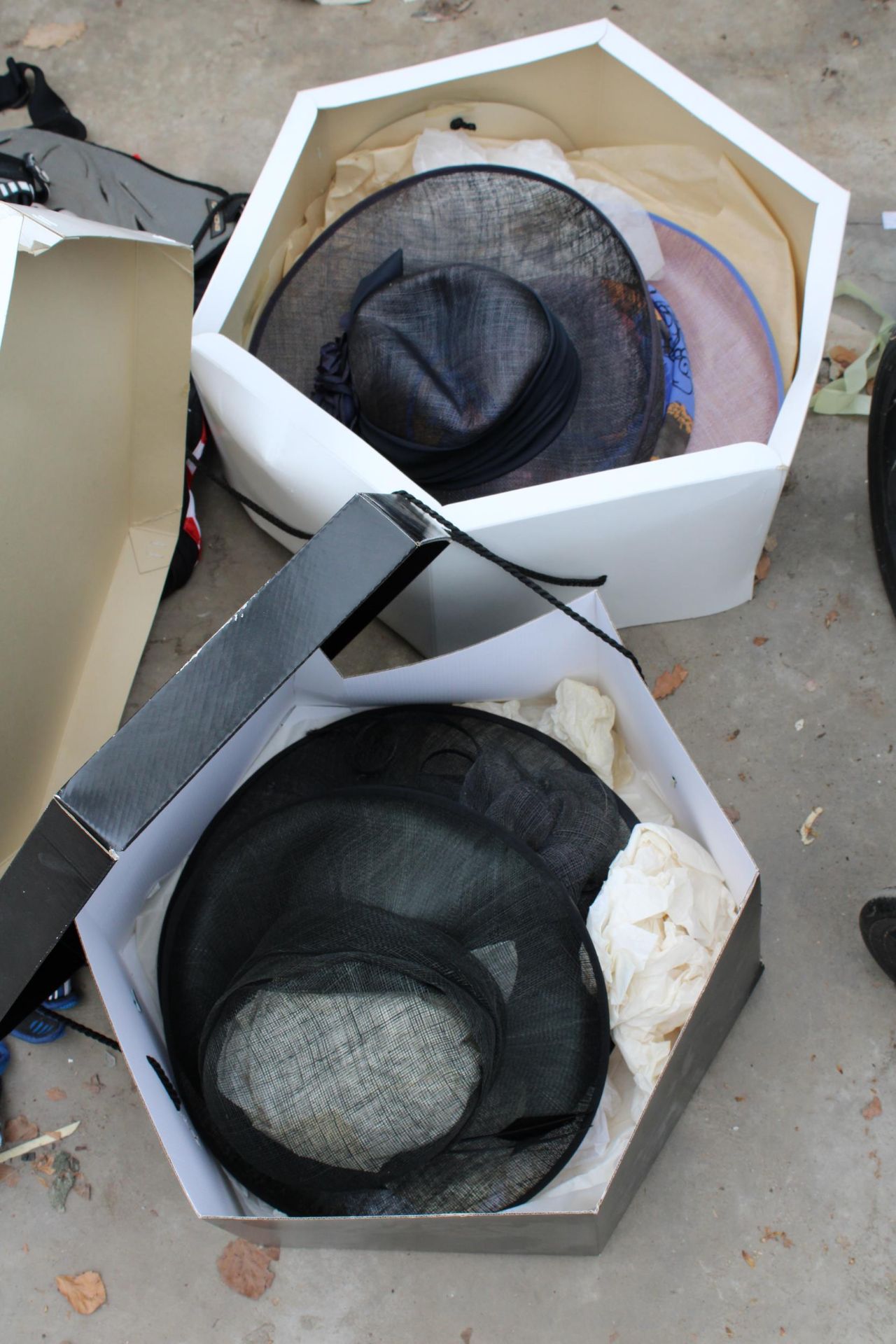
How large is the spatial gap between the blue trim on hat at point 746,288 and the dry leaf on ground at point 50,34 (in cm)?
149

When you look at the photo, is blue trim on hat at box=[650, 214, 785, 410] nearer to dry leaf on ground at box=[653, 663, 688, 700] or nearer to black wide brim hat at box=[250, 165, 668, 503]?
black wide brim hat at box=[250, 165, 668, 503]

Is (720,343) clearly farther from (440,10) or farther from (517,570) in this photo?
(440,10)

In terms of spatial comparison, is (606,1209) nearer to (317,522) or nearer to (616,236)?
(317,522)

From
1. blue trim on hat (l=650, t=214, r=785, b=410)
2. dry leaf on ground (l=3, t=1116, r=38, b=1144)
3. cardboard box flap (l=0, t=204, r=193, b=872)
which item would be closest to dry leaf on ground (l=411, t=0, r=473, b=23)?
blue trim on hat (l=650, t=214, r=785, b=410)

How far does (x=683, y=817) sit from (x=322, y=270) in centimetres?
106

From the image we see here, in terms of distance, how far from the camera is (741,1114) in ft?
4.99

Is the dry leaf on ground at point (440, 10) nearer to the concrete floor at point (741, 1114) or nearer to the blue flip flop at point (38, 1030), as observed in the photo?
the concrete floor at point (741, 1114)

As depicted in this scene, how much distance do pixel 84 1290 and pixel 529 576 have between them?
3.87 feet

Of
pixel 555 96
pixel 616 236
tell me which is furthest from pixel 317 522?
pixel 555 96

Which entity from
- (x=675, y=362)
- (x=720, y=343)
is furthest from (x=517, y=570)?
(x=720, y=343)

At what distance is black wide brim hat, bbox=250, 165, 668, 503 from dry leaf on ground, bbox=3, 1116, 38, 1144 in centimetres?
111

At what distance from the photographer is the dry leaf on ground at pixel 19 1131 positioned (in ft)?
5.27

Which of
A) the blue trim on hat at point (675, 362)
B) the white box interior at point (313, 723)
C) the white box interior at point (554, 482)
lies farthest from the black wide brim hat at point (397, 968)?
the blue trim on hat at point (675, 362)

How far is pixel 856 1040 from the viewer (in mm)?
1550
